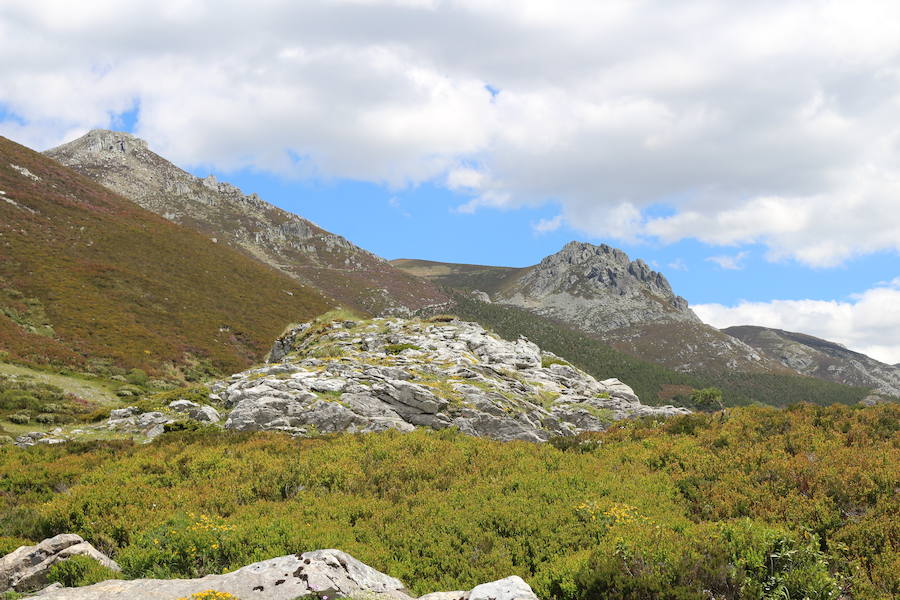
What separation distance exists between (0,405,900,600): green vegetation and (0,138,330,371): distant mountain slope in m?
26.6

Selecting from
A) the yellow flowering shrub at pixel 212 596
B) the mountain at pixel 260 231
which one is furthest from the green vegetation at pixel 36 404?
the mountain at pixel 260 231

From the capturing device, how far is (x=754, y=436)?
14766mm

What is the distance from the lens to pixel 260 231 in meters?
174

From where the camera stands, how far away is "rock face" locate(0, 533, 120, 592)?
A: 8.27 meters

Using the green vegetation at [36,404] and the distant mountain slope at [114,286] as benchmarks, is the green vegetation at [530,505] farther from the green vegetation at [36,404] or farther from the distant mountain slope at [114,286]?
the distant mountain slope at [114,286]

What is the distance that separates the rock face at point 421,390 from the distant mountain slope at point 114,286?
15522mm

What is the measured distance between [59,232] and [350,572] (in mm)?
65281

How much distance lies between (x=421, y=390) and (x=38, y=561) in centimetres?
1608

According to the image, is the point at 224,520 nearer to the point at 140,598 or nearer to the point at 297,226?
the point at 140,598

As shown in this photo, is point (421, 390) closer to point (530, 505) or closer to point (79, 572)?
point (530, 505)

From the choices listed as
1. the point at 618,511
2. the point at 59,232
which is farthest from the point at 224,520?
the point at 59,232

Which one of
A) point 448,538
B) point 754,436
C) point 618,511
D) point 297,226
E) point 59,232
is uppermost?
point 297,226

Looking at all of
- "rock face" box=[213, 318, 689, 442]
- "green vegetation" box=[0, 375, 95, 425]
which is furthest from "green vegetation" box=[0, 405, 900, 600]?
"green vegetation" box=[0, 375, 95, 425]

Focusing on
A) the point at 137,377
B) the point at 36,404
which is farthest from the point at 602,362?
the point at 36,404
